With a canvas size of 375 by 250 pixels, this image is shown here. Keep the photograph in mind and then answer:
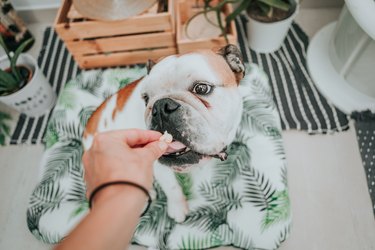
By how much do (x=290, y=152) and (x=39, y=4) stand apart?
1988 millimetres

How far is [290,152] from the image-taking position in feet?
5.30

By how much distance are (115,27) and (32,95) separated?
0.59 meters

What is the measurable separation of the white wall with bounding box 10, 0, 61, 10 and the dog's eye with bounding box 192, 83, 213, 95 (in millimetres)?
1664

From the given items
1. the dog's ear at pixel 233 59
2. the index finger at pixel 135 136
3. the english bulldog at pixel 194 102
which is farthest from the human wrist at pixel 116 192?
the dog's ear at pixel 233 59

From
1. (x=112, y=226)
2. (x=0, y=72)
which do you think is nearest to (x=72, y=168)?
(x=0, y=72)

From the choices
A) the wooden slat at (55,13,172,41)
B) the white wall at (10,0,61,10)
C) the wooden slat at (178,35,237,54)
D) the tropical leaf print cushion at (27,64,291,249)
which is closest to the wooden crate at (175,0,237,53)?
the wooden slat at (178,35,237,54)

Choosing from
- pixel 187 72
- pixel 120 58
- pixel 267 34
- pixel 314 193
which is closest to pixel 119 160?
pixel 187 72

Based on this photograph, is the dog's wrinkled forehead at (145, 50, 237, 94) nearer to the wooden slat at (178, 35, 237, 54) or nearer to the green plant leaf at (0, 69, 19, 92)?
the wooden slat at (178, 35, 237, 54)

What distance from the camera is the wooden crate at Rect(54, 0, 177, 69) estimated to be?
156 cm

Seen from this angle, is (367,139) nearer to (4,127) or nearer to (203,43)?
(203,43)

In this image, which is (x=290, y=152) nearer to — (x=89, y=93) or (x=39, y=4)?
(x=89, y=93)

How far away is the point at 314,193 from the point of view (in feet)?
4.91

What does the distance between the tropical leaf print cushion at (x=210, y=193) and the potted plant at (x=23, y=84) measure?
0.18 m

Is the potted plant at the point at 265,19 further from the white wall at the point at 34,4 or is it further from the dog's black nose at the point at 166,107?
the white wall at the point at 34,4
